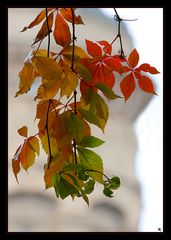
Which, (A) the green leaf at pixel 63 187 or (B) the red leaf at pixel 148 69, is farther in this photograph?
(B) the red leaf at pixel 148 69

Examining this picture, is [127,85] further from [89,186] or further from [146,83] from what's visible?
[89,186]

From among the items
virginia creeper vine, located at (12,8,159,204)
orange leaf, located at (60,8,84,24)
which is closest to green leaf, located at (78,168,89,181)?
virginia creeper vine, located at (12,8,159,204)

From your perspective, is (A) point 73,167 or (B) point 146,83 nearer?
(A) point 73,167

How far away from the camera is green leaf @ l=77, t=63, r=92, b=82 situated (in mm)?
426

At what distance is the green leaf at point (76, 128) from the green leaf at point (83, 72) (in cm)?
5

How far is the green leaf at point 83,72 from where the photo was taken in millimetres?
426

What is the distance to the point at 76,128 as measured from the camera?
41 centimetres

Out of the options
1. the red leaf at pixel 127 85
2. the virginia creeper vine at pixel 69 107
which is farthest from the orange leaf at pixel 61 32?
the red leaf at pixel 127 85

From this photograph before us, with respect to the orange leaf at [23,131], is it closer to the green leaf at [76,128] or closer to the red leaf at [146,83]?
the green leaf at [76,128]

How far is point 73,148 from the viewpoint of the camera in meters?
0.43

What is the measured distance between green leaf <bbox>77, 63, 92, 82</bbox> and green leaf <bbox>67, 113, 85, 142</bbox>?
52 millimetres

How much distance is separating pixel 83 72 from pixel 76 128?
→ 2.9 inches

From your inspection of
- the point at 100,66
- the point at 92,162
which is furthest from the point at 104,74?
the point at 92,162

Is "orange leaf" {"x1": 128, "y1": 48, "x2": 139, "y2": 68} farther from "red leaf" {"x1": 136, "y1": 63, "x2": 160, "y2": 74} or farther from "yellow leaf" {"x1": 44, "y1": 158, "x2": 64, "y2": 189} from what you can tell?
"yellow leaf" {"x1": 44, "y1": 158, "x2": 64, "y2": 189}
